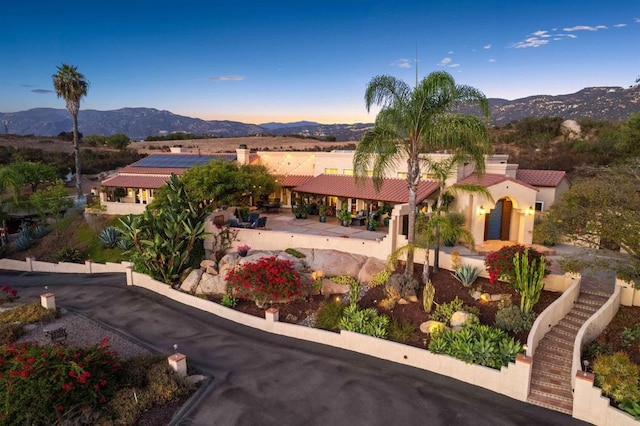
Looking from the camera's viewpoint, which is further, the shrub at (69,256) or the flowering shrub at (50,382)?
the shrub at (69,256)

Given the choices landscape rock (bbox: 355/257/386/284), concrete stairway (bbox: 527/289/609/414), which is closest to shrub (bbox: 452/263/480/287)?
concrete stairway (bbox: 527/289/609/414)

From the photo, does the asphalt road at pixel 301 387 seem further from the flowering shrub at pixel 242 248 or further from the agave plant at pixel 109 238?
the agave plant at pixel 109 238

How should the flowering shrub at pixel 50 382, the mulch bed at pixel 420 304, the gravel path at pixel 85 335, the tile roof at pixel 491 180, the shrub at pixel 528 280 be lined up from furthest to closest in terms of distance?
the tile roof at pixel 491 180 → the mulch bed at pixel 420 304 → the gravel path at pixel 85 335 → the shrub at pixel 528 280 → the flowering shrub at pixel 50 382

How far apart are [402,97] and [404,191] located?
10813mm

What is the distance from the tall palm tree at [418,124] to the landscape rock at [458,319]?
2.44 metres

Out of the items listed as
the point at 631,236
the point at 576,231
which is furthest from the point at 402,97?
the point at 631,236

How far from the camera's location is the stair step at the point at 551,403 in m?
11.6

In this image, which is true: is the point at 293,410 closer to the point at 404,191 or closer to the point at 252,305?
the point at 252,305

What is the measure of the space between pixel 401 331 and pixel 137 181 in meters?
30.4

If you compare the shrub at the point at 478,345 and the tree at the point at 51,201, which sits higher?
the tree at the point at 51,201

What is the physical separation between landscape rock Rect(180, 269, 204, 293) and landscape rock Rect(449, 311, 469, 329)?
1276 centimetres

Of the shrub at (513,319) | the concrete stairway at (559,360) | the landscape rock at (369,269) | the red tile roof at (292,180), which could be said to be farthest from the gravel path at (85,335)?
the red tile roof at (292,180)

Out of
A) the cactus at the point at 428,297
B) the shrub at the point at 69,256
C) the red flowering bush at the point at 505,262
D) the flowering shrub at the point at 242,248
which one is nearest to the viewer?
the cactus at the point at 428,297

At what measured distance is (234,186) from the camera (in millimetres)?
28203
